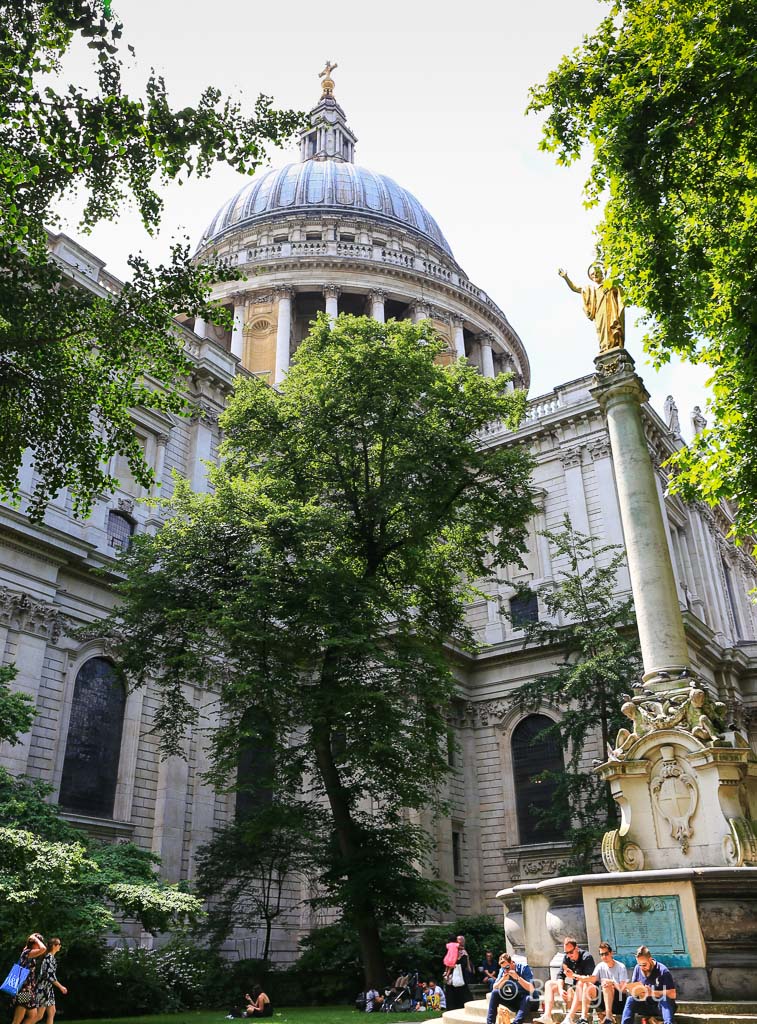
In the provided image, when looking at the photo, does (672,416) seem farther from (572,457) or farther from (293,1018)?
(293,1018)

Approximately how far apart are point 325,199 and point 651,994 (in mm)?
66671

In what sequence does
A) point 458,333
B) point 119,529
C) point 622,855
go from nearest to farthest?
point 622,855 → point 119,529 → point 458,333

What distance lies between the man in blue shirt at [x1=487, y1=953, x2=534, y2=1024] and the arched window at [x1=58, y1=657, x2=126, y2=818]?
1622 cm

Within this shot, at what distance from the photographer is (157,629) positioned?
2212 cm

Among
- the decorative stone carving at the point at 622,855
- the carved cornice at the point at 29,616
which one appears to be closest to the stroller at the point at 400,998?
the decorative stone carving at the point at 622,855

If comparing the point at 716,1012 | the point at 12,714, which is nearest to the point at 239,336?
the point at 12,714

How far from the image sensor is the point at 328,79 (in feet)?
301

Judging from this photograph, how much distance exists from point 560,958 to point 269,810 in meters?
9.91

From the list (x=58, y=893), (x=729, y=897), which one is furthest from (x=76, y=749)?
(x=729, y=897)

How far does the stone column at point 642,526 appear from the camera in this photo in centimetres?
1427

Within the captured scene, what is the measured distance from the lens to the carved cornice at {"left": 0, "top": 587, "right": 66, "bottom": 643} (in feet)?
79.2

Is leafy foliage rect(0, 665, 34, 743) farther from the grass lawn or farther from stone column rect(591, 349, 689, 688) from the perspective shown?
stone column rect(591, 349, 689, 688)

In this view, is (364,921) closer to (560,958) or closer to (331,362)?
(560,958)

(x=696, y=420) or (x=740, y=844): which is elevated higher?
(x=696, y=420)
